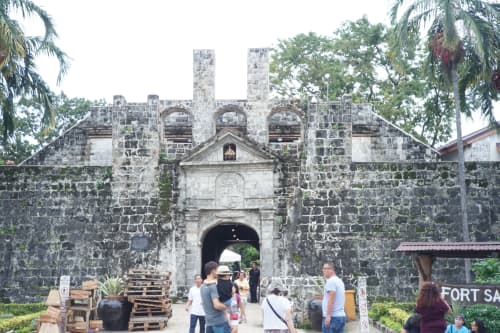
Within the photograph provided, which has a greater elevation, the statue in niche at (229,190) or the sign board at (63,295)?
the statue in niche at (229,190)

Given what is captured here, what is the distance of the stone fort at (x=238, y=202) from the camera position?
19.7 metres

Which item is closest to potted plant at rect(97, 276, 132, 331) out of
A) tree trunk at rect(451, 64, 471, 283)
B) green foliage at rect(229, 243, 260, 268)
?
tree trunk at rect(451, 64, 471, 283)

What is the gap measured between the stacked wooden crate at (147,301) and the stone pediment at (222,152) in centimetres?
549

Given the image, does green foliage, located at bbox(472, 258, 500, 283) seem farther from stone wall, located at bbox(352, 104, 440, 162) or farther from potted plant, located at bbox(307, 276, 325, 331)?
stone wall, located at bbox(352, 104, 440, 162)

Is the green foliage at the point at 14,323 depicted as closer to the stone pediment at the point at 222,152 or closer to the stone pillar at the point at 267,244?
the stone pediment at the point at 222,152

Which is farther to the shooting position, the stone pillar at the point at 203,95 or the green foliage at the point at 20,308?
the stone pillar at the point at 203,95

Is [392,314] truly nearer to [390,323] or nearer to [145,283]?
[390,323]

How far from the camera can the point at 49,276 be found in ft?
65.2

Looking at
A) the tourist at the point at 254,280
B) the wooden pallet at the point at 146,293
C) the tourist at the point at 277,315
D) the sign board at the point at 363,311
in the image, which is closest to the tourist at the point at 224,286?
the tourist at the point at 277,315

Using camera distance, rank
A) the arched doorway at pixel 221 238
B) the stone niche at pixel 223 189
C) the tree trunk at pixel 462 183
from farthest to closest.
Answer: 1. the arched doorway at pixel 221 238
2. the stone niche at pixel 223 189
3. the tree trunk at pixel 462 183

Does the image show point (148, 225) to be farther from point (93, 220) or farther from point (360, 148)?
point (360, 148)

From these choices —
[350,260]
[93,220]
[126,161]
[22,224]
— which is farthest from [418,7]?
[22,224]

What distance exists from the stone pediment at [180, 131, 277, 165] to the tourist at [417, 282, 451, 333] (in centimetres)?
1186

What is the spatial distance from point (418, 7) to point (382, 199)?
5.89m
